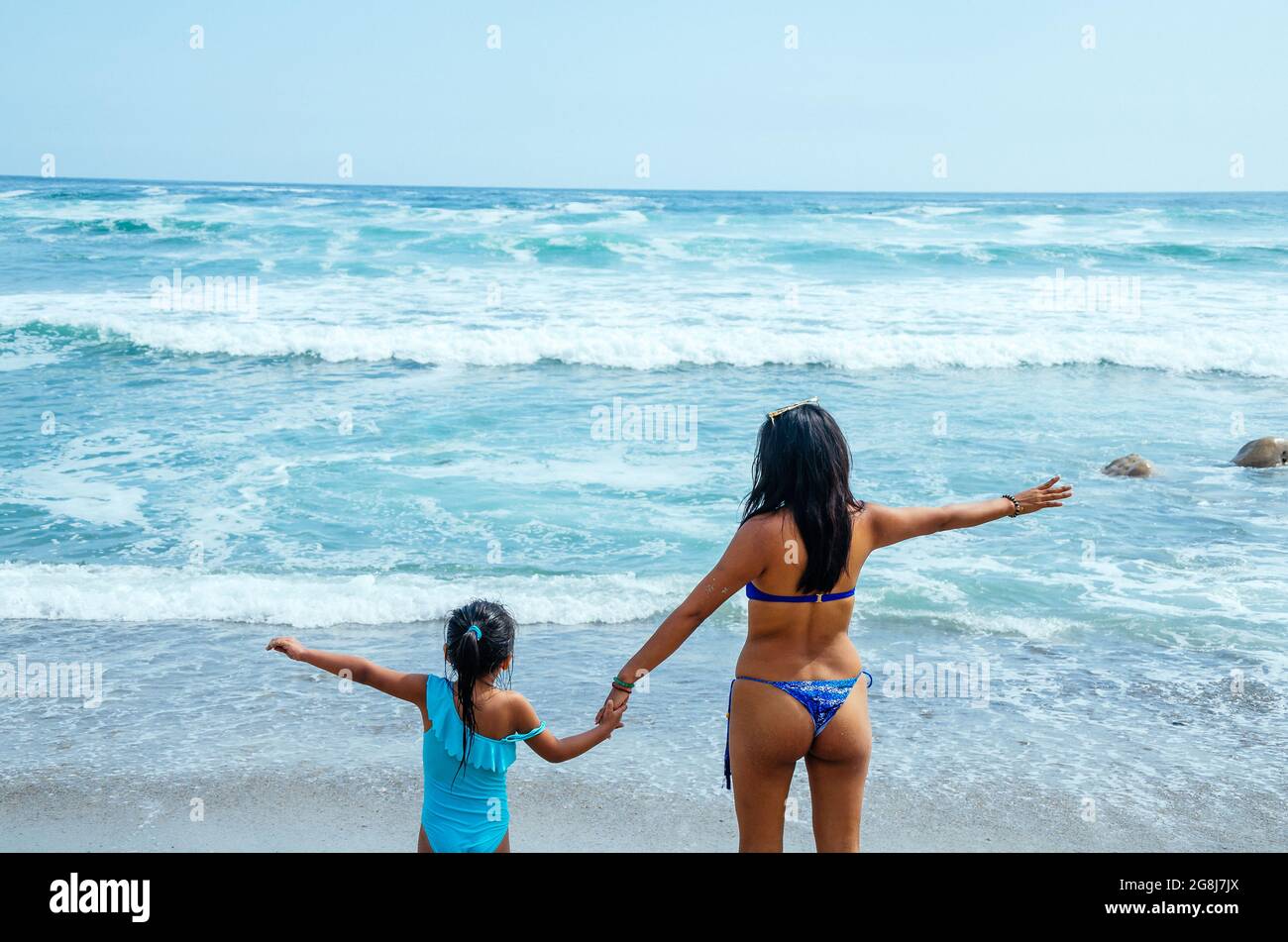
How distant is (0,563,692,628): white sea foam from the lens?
22.4ft

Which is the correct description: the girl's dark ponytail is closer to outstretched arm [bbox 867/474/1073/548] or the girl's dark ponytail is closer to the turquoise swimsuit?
the turquoise swimsuit

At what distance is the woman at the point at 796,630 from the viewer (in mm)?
2908

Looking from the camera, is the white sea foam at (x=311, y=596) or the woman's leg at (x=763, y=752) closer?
the woman's leg at (x=763, y=752)

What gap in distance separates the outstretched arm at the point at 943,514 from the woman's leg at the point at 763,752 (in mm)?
549

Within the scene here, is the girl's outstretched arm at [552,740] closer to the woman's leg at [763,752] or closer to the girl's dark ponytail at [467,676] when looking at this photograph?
the girl's dark ponytail at [467,676]

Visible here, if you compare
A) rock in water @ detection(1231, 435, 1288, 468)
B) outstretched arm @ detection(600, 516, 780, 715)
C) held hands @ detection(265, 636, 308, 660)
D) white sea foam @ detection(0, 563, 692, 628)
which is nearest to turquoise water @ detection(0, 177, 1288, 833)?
white sea foam @ detection(0, 563, 692, 628)

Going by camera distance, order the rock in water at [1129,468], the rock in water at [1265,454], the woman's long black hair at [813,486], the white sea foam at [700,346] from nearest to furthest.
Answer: the woman's long black hair at [813,486], the rock in water at [1129,468], the rock in water at [1265,454], the white sea foam at [700,346]

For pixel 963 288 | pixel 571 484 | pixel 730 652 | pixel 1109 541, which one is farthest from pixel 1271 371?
pixel 730 652

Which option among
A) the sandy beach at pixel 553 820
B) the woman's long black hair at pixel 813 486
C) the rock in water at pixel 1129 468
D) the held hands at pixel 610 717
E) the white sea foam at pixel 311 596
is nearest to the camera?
the woman's long black hair at pixel 813 486

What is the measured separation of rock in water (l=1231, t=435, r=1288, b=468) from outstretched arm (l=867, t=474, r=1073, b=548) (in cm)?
842

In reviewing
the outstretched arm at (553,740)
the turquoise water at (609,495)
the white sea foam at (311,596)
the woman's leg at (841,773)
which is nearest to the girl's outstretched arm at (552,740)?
the outstretched arm at (553,740)

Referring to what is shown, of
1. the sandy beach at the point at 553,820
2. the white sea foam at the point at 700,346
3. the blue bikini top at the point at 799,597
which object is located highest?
the white sea foam at the point at 700,346
